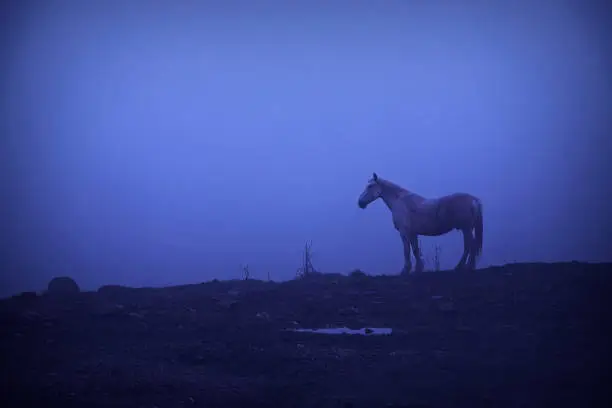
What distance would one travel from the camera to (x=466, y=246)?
13.5 metres

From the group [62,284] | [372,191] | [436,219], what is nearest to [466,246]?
[436,219]

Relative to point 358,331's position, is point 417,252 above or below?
above

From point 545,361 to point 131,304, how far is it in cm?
762

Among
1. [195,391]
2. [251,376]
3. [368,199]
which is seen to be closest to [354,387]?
[251,376]

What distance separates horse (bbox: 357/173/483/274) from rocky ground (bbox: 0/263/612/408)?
2.63 ft

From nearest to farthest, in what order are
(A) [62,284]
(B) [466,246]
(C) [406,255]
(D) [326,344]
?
(D) [326,344] → (B) [466,246] → (C) [406,255] → (A) [62,284]

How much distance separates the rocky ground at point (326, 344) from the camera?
21.7ft

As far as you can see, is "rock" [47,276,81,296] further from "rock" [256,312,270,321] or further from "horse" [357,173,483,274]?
"horse" [357,173,483,274]

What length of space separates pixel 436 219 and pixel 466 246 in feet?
3.11

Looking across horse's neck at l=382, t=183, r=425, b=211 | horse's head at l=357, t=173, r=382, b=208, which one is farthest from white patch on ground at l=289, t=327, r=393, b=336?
horse's head at l=357, t=173, r=382, b=208

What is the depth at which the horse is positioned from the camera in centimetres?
1327

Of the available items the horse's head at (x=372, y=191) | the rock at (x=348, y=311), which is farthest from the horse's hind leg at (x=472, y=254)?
the rock at (x=348, y=311)

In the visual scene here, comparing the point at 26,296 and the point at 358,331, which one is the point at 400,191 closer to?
the point at 358,331

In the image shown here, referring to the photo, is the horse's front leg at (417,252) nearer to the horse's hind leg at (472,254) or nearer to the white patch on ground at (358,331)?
the horse's hind leg at (472,254)
